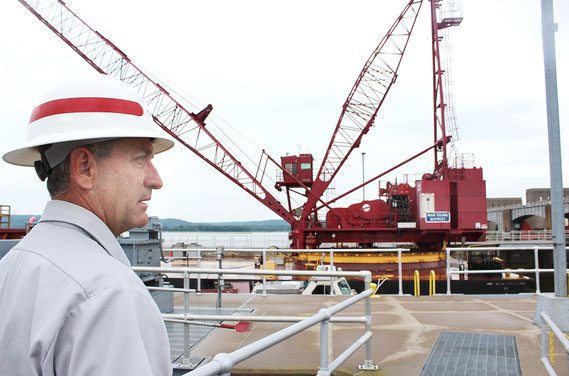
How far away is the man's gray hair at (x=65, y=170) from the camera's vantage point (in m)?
1.36

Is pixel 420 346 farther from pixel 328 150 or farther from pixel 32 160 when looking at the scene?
pixel 328 150

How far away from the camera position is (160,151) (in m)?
1.86

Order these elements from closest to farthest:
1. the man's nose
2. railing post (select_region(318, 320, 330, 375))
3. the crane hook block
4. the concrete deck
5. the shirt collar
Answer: the shirt collar → the man's nose → railing post (select_region(318, 320, 330, 375)) → the concrete deck → the crane hook block

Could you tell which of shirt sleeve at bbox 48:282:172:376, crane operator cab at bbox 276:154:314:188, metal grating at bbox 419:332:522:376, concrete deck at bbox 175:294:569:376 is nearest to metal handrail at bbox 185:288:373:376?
shirt sleeve at bbox 48:282:172:376

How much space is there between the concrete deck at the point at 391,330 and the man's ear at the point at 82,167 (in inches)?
156

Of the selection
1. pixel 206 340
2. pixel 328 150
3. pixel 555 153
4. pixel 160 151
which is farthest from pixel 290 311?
pixel 328 150

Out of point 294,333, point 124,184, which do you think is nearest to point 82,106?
point 124,184

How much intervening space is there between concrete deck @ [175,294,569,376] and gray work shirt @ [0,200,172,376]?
4.01 metres

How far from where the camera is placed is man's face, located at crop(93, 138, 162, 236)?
1364mm

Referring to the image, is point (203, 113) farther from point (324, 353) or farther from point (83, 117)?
point (83, 117)

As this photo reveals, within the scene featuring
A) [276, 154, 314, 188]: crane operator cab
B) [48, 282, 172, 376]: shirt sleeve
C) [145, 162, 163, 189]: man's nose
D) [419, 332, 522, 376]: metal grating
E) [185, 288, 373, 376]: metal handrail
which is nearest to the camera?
[48, 282, 172, 376]: shirt sleeve

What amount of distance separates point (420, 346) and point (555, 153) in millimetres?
3017

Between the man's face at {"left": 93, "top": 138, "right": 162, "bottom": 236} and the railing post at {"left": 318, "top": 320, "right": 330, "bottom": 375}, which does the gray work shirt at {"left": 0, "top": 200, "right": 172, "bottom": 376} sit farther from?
the railing post at {"left": 318, "top": 320, "right": 330, "bottom": 375}

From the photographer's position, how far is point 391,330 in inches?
255
